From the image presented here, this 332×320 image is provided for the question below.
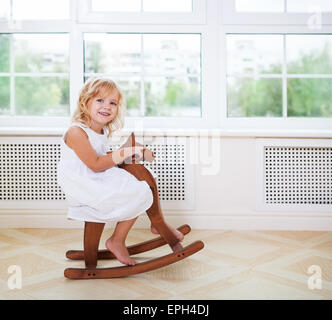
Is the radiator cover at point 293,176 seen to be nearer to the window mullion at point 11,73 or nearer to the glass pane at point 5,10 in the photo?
the window mullion at point 11,73

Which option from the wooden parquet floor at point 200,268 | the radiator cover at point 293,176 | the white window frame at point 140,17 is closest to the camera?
the wooden parquet floor at point 200,268

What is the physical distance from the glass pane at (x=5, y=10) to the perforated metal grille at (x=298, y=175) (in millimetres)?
1790

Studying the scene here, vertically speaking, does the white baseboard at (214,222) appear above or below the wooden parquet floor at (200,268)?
above

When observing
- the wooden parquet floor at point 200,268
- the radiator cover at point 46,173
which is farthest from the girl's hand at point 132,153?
the radiator cover at point 46,173

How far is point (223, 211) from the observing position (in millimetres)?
2566

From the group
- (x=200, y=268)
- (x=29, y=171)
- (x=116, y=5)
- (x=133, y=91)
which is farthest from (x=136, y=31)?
(x=200, y=268)

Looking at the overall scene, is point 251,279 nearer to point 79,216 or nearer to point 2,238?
point 79,216

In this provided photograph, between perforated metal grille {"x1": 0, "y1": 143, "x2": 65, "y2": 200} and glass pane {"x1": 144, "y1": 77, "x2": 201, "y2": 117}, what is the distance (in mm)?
679

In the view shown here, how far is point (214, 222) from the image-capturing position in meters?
2.56

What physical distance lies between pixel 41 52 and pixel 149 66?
2.30 feet

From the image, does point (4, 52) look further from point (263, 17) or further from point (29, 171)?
point (263, 17)

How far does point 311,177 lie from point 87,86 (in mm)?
1425

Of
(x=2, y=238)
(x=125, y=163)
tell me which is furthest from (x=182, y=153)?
(x=2, y=238)

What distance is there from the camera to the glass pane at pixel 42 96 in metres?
2.78
